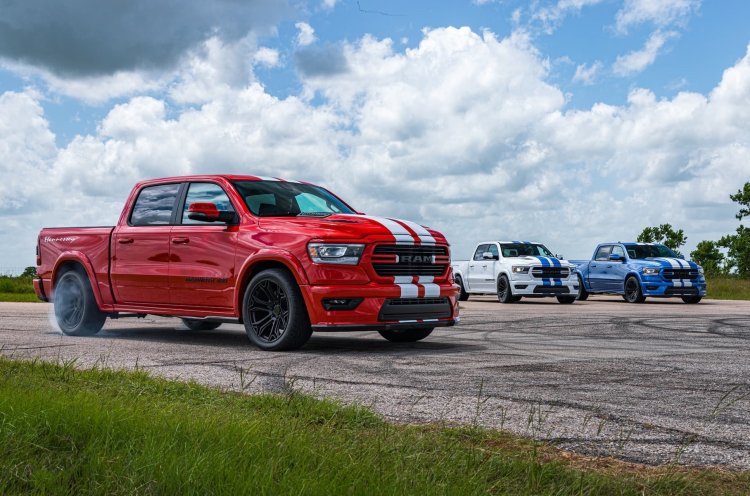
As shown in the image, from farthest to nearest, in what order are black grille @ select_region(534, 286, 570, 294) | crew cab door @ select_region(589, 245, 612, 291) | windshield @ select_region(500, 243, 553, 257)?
crew cab door @ select_region(589, 245, 612, 291) < windshield @ select_region(500, 243, 553, 257) < black grille @ select_region(534, 286, 570, 294)

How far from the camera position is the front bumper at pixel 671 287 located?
22.5 metres

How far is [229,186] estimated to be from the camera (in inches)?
375

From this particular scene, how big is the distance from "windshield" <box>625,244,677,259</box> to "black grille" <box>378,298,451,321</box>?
52.7ft

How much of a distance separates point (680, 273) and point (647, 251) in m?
1.65

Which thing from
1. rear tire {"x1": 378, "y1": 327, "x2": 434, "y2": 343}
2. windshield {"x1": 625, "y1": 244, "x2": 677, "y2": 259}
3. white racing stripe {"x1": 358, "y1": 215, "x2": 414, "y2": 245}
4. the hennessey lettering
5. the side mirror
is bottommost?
rear tire {"x1": 378, "y1": 327, "x2": 434, "y2": 343}

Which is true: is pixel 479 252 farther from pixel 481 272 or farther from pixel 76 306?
pixel 76 306

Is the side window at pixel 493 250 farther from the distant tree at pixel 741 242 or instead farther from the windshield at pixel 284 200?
the distant tree at pixel 741 242

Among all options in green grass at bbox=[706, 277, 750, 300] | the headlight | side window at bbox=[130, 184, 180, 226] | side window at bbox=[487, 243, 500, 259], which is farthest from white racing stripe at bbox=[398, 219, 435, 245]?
green grass at bbox=[706, 277, 750, 300]

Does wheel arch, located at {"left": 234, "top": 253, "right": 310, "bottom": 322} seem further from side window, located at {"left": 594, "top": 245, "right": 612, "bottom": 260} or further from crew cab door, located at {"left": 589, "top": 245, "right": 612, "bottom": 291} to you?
side window, located at {"left": 594, "top": 245, "right": 612, "bottom": 260}

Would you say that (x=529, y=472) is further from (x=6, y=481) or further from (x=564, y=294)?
(x=564, y=294)

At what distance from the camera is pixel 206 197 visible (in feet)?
32.1

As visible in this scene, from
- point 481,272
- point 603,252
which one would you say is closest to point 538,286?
point 481,272

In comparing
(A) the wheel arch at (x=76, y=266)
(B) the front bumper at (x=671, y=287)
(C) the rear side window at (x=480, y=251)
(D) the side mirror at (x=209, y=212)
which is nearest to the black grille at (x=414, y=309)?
(D) the side mirror at (x=209, y=212)

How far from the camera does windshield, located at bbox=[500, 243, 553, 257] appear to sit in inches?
933
